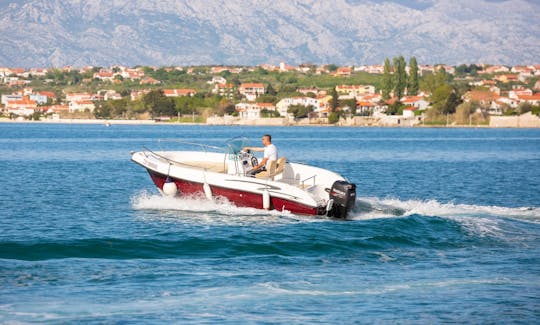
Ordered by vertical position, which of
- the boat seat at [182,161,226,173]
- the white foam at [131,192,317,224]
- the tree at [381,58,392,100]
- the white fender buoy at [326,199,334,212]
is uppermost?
the tree at [381,58,392,100]

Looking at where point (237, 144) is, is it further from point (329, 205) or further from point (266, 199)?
point (329, 205)

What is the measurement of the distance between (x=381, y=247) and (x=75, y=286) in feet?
20.6

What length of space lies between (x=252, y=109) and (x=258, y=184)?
165207 mm

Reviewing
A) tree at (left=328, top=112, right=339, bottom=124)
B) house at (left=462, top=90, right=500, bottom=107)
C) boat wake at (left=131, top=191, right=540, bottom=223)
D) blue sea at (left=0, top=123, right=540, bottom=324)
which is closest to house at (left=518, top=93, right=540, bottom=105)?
house at (left=462, top=90, right=500, bottom=107)

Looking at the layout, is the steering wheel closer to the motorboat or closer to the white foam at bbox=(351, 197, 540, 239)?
the motorboat

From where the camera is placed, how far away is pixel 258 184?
65.1 ft

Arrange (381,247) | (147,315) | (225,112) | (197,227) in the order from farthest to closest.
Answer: (225,112), (197,227), (381,247), (147,315)

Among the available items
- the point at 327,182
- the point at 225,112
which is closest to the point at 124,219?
the point at 327,182

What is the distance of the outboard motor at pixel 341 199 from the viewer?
1933 centimetres

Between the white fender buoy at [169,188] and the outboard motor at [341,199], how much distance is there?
150 inches

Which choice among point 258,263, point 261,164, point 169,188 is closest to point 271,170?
point 261,164

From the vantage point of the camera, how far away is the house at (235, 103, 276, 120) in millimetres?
181100

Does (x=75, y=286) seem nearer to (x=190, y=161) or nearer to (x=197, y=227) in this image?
(x=197, y=227)

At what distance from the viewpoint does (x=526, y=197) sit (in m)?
29.2
